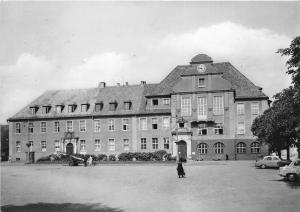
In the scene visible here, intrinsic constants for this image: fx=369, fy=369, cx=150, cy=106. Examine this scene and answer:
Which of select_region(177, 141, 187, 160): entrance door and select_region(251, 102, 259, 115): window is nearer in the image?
select_region(251, 102, 259, 115): window

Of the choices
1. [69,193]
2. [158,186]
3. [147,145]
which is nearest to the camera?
[69,193]

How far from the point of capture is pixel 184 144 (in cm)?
5062

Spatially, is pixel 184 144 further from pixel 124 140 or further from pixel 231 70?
pixel 231 70

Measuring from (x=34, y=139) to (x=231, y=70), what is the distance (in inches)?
1251

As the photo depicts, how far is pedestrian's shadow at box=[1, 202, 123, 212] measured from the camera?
14.3 meters

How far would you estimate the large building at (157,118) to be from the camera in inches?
1948

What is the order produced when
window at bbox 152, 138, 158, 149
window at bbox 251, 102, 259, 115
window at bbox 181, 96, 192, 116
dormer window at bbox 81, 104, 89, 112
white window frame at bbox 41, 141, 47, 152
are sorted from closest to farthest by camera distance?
window at bbox 251, 102, 259, 115 < window at bbox 181, 96, 192, 116 < window at bbox 152, 138, 158, 149 < dormer window at bbox 81, 104, 89, 112 < white window frame at bbox 41, 141, 47, 152

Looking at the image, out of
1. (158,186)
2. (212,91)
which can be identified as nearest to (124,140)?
(212,91)

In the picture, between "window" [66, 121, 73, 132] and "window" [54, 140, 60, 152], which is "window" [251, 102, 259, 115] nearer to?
"window" [66, 121, 73, 132]

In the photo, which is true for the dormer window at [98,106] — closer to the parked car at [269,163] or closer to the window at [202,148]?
the window at [202,148]

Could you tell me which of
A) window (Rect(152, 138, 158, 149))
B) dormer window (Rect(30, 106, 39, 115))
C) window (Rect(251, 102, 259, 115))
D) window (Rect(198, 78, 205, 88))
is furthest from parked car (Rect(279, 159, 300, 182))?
dormer window (Rect(30, 106, 39, 115))

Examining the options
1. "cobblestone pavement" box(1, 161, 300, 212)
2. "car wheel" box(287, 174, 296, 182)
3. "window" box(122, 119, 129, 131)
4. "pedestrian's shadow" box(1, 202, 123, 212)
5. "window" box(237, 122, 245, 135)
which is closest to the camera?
"pedestrian's shadow" box(1, 202, 123, 212)

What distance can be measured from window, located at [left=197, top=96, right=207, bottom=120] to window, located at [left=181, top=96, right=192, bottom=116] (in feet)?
4.04

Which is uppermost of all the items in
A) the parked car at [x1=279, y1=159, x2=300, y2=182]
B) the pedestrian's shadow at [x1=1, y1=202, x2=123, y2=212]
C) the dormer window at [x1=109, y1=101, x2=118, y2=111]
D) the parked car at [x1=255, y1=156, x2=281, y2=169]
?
the dormer window at [x1=109, y1=101, x2=118, y2=111]
